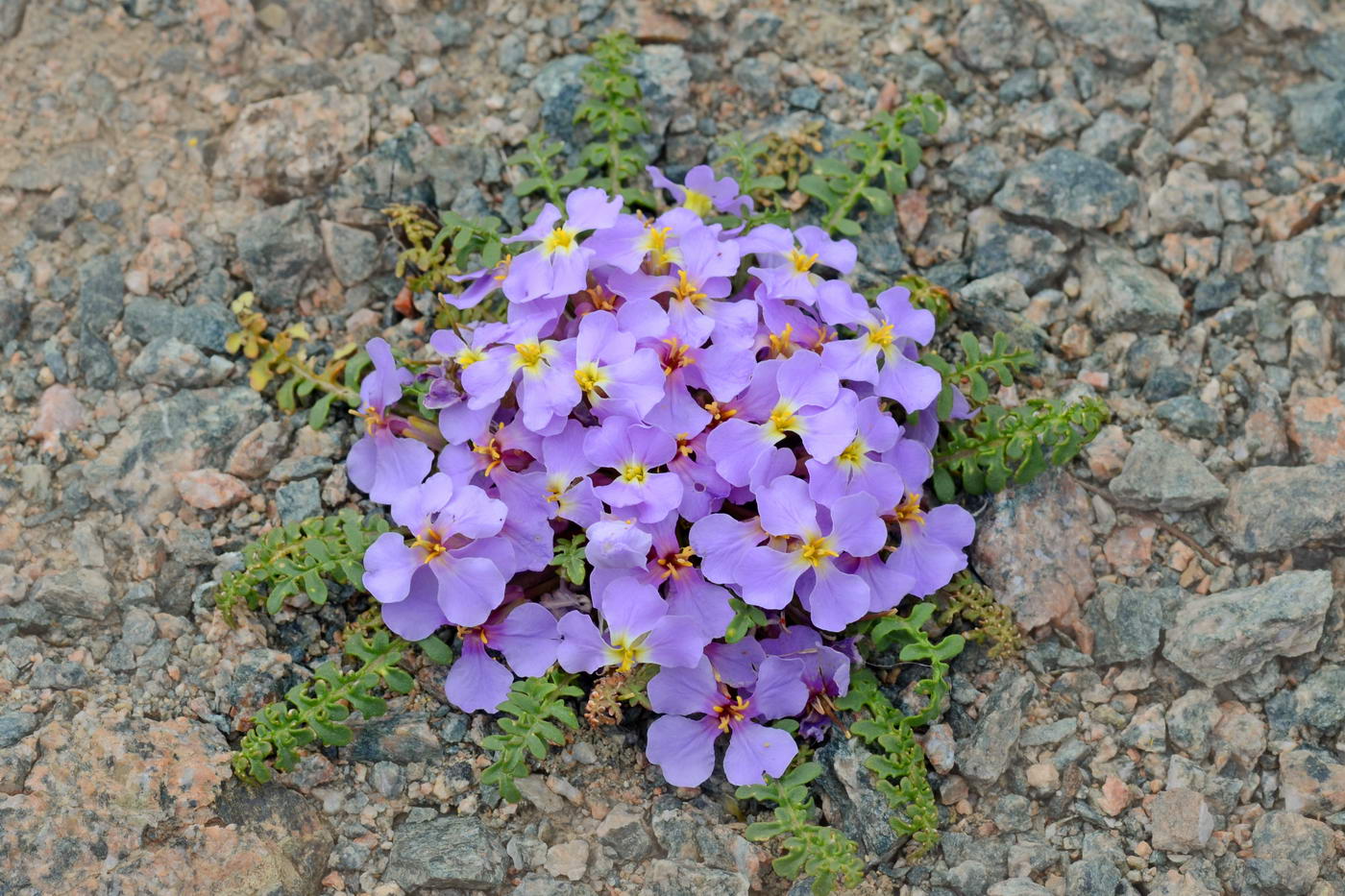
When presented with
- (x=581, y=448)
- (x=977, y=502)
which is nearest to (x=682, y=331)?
(x=581, y=448)

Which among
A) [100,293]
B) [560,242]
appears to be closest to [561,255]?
[560,242]

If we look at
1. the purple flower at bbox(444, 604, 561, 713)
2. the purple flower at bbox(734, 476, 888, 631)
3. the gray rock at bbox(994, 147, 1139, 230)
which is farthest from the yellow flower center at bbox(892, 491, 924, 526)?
the gray rock at bbox(994, 147, 1139, 230)

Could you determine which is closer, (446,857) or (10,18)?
(446,857)

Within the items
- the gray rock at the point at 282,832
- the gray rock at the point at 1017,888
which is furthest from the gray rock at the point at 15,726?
the gray rock at the point at 1017,888

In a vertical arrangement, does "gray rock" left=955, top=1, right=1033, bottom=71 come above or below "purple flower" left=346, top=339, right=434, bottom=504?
above

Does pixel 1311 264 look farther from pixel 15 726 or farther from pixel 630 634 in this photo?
pixel 15 726

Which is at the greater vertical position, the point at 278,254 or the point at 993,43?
the point at 993,43

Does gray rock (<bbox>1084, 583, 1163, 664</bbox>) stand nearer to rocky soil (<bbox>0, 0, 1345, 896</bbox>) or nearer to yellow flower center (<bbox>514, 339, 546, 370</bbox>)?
rocky soil (<bbox>0, 0, 1345, 896</bbox>)

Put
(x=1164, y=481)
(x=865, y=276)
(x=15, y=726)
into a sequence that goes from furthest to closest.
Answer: (x=865, y=276)
(x=1164, y=481)
(x=15, y=726)
